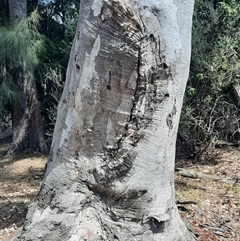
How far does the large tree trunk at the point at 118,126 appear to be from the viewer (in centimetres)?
197

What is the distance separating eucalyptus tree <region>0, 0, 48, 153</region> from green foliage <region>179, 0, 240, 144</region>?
2.83 meters

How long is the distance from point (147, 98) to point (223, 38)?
4.40 meters

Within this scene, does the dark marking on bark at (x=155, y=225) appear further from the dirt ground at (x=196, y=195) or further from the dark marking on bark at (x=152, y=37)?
the dark marking on bark at (x=152, y=37)

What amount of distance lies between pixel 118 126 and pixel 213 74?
4226mm

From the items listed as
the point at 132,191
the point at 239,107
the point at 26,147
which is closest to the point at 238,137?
the point at 239,107

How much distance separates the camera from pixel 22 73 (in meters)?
7.68

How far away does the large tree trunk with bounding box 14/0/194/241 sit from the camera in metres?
1.97

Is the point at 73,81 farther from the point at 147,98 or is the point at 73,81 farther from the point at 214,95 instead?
the point at 214,95

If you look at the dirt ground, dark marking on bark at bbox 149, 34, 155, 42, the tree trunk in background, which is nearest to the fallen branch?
the dirt ground

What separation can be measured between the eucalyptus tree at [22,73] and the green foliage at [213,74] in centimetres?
283

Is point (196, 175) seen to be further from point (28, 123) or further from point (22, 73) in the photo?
point (28, 123)

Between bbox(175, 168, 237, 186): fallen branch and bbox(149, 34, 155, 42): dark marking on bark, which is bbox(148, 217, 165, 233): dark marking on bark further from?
bbox(175, 168, 237, 186): fallen branch

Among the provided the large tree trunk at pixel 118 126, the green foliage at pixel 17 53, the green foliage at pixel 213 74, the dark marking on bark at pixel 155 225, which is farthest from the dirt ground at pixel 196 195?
the green foliage at pixel 17 53

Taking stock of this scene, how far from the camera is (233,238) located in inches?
121
